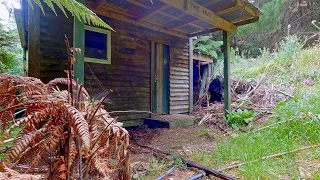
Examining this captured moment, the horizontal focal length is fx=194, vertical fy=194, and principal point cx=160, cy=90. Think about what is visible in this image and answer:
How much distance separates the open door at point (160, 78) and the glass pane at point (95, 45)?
1.35m

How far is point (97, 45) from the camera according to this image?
3.98 metres

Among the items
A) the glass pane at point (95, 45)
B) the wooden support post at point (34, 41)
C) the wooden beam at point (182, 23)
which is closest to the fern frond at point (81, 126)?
the wooden support post at point (34, 41)

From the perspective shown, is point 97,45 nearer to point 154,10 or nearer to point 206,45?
point 154,10

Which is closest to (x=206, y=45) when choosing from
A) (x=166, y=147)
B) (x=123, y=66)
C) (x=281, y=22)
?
(x=281, y=22)

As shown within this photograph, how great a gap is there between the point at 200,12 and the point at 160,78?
82.8 inches

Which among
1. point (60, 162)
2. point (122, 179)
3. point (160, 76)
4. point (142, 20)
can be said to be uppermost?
point (142, 20)

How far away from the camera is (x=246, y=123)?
13.0ft

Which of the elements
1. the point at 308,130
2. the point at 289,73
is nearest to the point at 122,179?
the point at 308,130

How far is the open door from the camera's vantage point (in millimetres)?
5070

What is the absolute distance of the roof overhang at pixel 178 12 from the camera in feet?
11.6

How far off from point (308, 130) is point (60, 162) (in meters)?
3.08

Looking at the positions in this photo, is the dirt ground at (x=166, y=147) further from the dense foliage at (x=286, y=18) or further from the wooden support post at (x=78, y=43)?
the dense foliage at (x=286, y=18)

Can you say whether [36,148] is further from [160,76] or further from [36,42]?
[160,76]

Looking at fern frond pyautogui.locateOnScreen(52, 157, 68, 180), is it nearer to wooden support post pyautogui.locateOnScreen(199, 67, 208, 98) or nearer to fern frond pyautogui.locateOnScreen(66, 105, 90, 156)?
fern frond pyautogui.locateOnScreen(66, 105, 90, 156)
